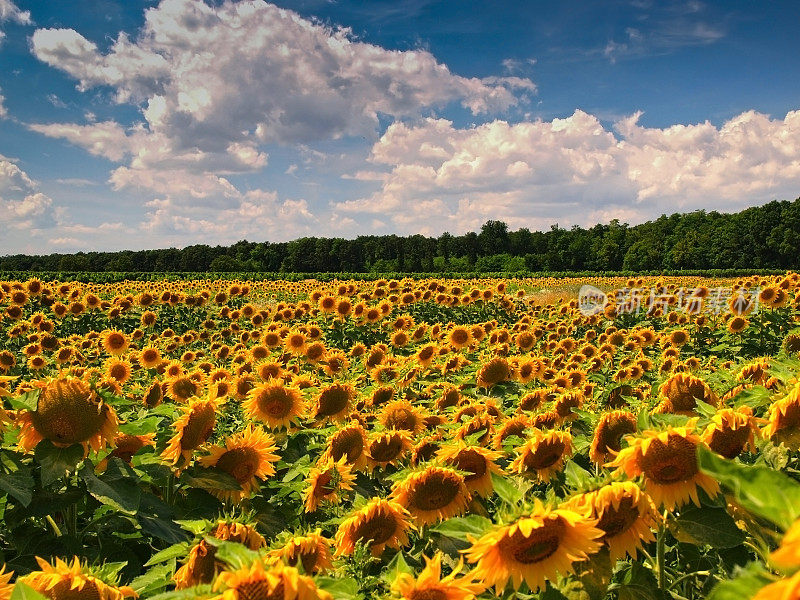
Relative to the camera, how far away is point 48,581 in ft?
4.97

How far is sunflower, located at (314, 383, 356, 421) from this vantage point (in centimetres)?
442

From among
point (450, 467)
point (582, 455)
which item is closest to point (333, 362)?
point (582, 455)

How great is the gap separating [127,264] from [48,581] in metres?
102

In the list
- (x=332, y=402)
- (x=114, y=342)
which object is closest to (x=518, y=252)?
(x=114, y=342)

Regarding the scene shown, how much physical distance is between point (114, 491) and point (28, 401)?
59 centimetres

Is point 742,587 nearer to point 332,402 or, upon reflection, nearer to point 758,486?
point 758,486

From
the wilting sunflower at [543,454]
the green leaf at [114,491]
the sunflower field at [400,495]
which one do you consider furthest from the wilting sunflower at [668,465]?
the green leaf at [114,491]

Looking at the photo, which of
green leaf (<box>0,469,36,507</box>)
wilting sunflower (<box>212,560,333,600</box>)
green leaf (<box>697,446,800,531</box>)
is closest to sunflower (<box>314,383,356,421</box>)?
green leaf (<box>0,469,36,507</box>)

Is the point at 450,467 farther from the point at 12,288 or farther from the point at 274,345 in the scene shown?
the point at 12,288

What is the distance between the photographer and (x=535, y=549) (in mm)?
1546

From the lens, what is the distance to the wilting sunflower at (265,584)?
3.67 ft

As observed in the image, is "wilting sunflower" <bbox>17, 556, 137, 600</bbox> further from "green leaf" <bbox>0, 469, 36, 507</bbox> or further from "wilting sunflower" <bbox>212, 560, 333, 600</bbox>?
"green leaf" <bbox>0, 469, 36, 507</bbox>

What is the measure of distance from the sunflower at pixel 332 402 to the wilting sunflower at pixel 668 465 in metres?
2.80

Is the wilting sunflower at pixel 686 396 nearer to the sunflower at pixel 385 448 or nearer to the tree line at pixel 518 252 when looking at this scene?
the sunflower at pixel 385 448
